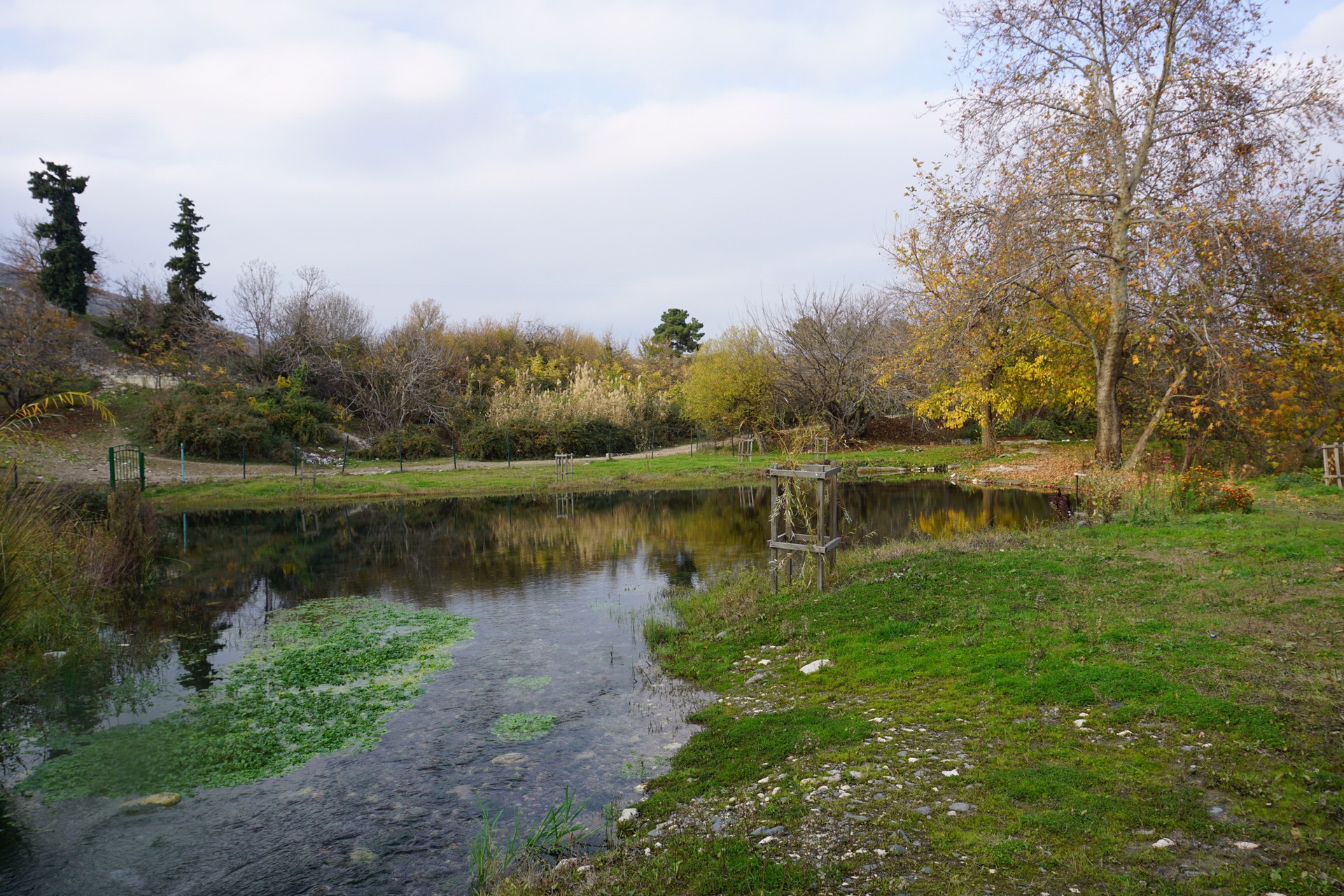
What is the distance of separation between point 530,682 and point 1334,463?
62.0 feet

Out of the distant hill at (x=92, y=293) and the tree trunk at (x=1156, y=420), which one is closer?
the tree trunk at (x=1156, y=420)

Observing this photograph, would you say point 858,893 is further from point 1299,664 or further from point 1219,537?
point 1219,537

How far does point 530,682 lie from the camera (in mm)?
7836

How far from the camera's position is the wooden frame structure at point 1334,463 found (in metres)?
16.5

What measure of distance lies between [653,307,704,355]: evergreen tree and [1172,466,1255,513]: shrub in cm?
5079

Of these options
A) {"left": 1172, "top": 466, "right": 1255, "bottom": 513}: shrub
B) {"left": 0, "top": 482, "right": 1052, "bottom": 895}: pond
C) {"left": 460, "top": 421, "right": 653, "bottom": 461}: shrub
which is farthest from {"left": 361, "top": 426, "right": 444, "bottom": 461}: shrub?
{"left": 1172, "top": 466, "right": 1255, "bottom": 513}: shrub

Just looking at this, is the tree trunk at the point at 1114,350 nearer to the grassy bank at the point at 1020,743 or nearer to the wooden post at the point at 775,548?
the grassy bank at the point at 1020,743

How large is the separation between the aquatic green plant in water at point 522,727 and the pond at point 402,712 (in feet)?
0.18

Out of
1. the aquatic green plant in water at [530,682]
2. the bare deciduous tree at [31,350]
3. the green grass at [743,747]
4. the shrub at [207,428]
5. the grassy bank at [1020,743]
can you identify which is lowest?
the aquatic green plant in water at [530,682]

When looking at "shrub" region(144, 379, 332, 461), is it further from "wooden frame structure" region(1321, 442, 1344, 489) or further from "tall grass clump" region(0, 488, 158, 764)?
"wooden frame structure" region(1321, 442, 1344, 489)

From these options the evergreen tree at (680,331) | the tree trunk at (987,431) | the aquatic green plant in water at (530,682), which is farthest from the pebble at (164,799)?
the evergreen tree at (680,331)

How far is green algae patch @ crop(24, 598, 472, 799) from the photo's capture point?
590 centimetres

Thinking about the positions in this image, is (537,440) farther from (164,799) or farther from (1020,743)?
(1020,743)

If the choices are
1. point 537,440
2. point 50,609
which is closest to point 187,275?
point 537,440
